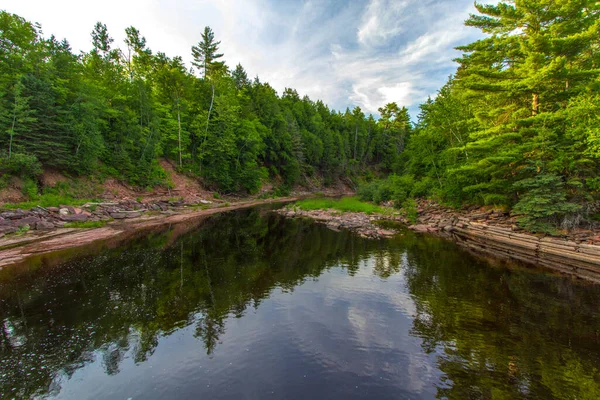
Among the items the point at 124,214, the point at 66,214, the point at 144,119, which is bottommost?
the point at 124,214

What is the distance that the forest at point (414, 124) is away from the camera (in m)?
14.5

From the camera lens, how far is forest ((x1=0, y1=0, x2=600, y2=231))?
14.5 m

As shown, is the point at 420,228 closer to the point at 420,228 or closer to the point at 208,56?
the point at 420,228

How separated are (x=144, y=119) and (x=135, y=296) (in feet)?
104

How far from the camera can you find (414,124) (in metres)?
32.6

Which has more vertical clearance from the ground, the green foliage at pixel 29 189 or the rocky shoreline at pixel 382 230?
the green foliage at pixel 29 189

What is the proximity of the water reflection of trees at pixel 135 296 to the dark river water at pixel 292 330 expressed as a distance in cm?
5

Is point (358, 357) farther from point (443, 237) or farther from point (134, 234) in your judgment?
point (134, 234)

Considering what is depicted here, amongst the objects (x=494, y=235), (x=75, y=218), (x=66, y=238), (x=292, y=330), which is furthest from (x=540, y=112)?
(x=75, y=218)

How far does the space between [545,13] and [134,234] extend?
3066cm

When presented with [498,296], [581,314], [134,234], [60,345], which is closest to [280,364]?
[60,345]

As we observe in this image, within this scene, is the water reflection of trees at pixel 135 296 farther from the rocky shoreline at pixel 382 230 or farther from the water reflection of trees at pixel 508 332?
the water reflection of trees at pixel 508 332

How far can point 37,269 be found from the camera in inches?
432

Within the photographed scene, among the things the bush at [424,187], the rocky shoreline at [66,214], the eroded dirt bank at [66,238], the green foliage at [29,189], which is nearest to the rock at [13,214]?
the rocky shoreline at [66,214]
